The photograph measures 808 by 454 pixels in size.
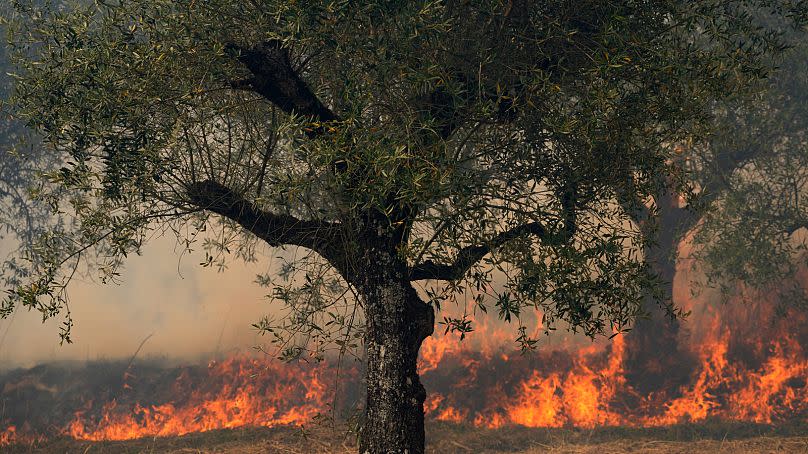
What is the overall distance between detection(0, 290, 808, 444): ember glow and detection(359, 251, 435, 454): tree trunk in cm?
1383

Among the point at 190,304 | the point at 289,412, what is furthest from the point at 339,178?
the point at 190,304

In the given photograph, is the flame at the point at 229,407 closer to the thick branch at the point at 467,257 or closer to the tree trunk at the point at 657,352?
the tree trunk at the point at 657,352

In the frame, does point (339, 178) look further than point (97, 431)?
No

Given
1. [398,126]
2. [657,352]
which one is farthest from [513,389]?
[398,126]

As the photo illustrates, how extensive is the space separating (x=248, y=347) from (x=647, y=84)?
21.5m

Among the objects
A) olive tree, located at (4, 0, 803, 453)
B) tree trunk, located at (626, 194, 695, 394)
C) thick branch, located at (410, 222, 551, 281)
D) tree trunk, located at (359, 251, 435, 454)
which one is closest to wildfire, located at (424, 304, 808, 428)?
tree trunk, located at (626, 194, 695, 394)

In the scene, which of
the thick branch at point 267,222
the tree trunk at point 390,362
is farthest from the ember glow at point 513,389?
the tree trunk at point 390,362

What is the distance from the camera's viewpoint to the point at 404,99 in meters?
10.1

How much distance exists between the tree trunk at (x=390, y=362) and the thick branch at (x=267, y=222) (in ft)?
3.03

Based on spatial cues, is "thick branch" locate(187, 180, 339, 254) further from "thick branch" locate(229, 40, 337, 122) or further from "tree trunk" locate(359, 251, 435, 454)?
"thick branch" locate(229, 40, 337, 122)

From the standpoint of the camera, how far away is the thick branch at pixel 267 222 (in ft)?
37.4

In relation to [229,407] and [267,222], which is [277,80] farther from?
[229,407]

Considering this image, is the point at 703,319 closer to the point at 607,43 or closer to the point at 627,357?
the point at 627,357

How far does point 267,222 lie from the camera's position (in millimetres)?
11867
